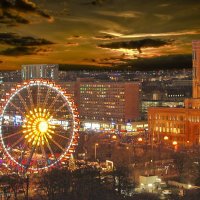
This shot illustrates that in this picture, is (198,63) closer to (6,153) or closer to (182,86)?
(6,153)

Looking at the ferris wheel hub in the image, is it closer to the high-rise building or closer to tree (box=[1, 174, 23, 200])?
tree (box=[1, 174, 23, 200])

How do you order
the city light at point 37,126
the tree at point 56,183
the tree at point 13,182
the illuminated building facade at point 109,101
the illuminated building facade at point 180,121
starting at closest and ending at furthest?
the tree at point 56,183 < the tree at point 13,182 < the city light at point 37,126 < the illuminated building facade at point 180,121 < the illuminated building facade at point 109,101

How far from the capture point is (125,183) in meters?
8.09

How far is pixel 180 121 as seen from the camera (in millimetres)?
17047

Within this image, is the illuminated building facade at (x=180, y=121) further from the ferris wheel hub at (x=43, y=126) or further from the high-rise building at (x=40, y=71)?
the high-rise building at (x=40, y=71)

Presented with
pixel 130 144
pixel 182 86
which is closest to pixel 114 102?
pixel 130 144

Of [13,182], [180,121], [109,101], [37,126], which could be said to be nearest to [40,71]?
[109,101]

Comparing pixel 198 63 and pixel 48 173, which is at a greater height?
pixel 198 63

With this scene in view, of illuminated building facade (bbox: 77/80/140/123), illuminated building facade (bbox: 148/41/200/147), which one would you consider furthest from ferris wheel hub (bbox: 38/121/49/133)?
illuminated building facade (bbox: 77/80/140/123)

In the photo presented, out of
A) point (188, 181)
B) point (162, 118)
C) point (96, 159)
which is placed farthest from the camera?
point (162, 118)

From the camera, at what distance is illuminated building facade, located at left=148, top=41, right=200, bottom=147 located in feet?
54.3

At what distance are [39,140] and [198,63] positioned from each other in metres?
10.6

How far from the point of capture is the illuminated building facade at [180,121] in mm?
16547

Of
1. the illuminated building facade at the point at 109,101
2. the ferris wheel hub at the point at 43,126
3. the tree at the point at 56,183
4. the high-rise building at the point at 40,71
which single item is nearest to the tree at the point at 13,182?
the tree at the point at 56,183
